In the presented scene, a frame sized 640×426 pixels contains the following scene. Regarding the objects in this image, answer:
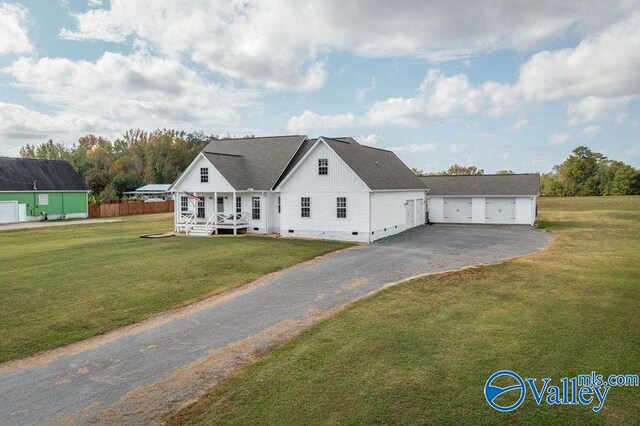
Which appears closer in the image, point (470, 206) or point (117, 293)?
point (117, 293)

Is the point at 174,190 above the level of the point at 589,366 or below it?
above

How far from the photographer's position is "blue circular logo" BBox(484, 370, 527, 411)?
727 centimetres

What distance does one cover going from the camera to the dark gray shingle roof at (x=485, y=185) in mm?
38750

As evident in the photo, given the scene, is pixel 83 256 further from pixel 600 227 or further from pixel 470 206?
pixel 600 227

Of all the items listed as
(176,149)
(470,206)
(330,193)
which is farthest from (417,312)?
(176,149)

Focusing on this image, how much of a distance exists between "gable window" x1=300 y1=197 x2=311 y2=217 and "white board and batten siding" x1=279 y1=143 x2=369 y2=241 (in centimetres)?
14

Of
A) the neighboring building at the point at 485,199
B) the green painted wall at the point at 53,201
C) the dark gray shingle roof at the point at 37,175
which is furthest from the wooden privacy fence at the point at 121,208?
the neighboring building at the point at 485,199

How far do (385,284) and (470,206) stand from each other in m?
27.1

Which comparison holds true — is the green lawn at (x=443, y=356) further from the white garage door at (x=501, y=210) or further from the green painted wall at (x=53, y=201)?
the green painted wall at (x=53, y=201)

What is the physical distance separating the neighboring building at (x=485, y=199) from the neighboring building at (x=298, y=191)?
3.47m

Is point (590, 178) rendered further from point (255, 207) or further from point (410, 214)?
point (255, 207)

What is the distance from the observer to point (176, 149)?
9694 centimetres

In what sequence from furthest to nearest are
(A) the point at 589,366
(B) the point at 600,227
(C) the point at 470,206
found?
(C) the point at 470,206 → (B) the point at 600,227 → (A) the point at 589,366

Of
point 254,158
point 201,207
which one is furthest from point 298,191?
point 201,207
